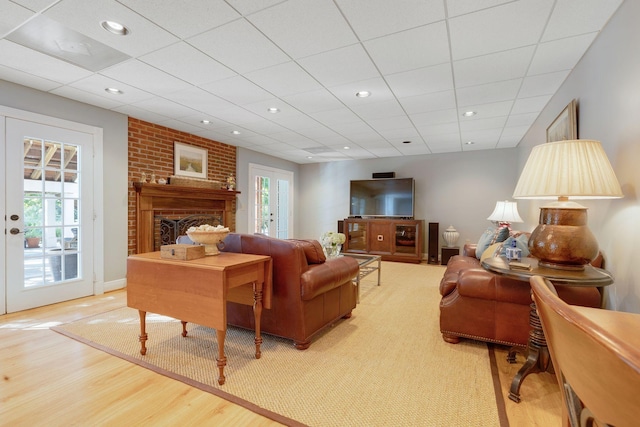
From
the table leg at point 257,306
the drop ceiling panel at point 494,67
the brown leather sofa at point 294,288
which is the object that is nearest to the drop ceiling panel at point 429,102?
the drop ceiling panel at point 494,67

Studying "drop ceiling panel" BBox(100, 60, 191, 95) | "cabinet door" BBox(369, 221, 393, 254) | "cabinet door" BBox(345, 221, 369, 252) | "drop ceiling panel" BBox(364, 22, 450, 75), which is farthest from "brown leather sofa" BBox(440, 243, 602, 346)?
"cabinet door" BBox(345, 221, 369, 252)

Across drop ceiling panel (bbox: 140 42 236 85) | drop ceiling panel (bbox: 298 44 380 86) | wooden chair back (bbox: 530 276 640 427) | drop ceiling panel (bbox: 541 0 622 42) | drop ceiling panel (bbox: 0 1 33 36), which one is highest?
drop ceiling panel (bbox: 0 1 33 36)

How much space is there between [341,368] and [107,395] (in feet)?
4.50

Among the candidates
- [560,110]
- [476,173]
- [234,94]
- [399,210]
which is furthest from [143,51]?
[476,173]

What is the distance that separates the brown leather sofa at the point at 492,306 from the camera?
6.66 ft

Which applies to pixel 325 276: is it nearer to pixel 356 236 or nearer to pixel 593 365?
pixel 593 365

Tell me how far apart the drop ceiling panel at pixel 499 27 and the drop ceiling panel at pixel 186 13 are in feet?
4.71

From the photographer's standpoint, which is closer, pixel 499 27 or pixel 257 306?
pixel 499 27

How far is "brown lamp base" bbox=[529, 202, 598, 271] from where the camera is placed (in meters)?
1.75

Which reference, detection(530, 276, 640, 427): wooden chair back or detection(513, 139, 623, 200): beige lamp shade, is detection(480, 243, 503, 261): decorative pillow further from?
detection(530, 276, 640, 427): wooden chair back

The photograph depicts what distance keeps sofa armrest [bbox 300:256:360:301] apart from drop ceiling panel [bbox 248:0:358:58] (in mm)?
1663

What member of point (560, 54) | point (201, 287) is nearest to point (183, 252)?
point (201, 287)

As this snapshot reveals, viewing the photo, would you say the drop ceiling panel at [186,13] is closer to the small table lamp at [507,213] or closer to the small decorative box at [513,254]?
the small decorative box at [513,254]

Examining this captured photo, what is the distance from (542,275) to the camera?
5.37 ft
